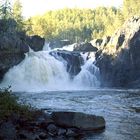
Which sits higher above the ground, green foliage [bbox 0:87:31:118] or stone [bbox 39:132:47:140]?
green foliage [bbox 0:87:31:118]

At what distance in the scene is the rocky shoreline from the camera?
23.2 m

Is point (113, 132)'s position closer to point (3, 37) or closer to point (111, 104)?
point (111, 104)

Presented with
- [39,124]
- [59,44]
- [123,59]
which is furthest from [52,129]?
[59,44]

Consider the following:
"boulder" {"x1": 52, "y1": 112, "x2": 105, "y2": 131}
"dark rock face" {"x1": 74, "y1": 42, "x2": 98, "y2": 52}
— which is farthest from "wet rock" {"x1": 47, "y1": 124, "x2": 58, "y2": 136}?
"dark rock face" {"x1": 74, "y1": 42, "x2": 98, "y2": 52}

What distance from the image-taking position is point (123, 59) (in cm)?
7675

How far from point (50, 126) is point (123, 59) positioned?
53.0 m

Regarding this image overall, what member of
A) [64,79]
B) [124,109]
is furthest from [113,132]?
[64,79]

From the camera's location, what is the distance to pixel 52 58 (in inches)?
2899

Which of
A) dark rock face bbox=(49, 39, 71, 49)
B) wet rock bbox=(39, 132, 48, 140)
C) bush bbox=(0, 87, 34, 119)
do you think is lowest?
wet rock bbox=(39, 132, 48, 140)

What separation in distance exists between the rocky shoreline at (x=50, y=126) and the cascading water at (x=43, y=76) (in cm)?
3706

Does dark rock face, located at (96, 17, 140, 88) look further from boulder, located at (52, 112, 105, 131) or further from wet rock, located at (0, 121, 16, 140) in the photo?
wet rock, located at (0, 121, 16, 140)

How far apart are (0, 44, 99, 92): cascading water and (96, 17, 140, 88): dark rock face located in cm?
337

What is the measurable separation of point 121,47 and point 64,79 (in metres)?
14.1

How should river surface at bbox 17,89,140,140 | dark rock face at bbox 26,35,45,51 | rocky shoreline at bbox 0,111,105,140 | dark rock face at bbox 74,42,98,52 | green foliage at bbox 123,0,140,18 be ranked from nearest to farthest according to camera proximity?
rocky shoreline at bbox 0,111,105,140
river surface at bbox 17,89,140,140
dark rock face at bbox 26,35,45,51
dark rock face at bbox 74,42,98,52
green foliage at bbox 123,0,140,18
